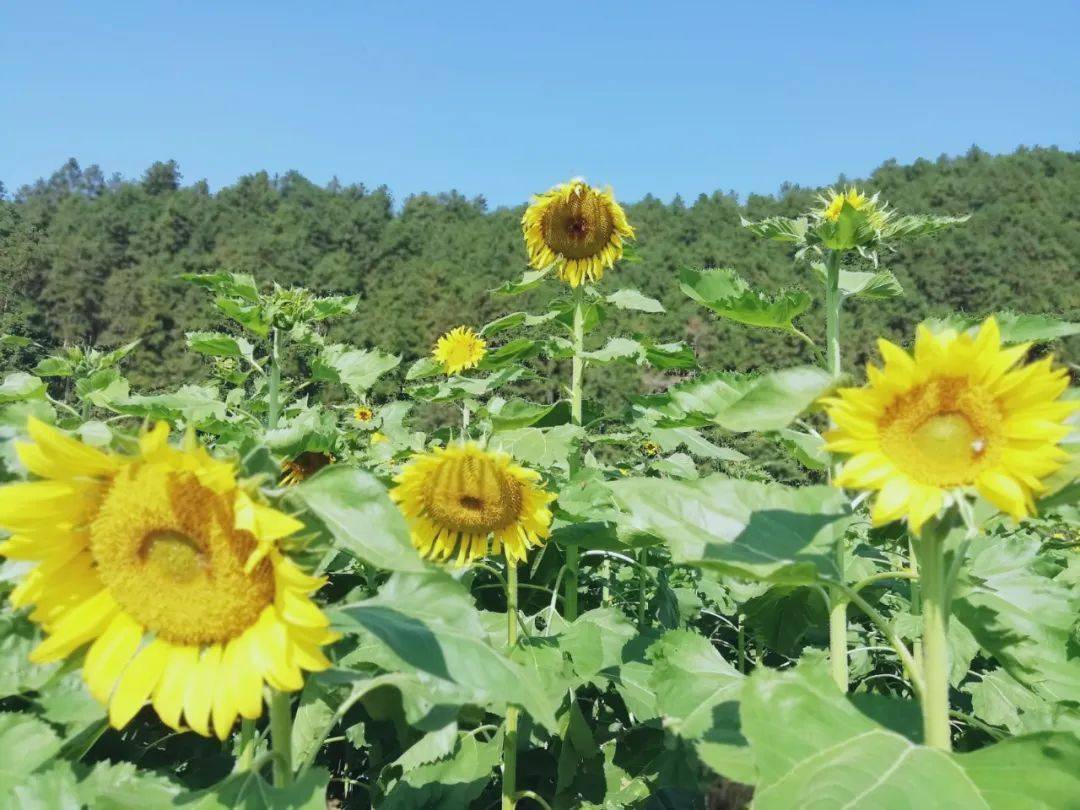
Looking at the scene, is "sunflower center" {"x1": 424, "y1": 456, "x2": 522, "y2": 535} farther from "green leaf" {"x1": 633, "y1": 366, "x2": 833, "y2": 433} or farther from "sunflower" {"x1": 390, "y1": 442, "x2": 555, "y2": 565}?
"green leaf" {"x1": 633, "y1": 366, "x2": 833, "y2": 433}

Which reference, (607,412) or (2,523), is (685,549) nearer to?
(2,523)

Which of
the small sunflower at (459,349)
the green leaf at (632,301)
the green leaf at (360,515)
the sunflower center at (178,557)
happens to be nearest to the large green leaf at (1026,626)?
the green leaf at (360,515)

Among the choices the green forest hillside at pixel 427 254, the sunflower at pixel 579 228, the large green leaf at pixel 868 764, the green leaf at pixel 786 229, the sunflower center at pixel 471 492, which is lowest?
the large green leaf at pixel 868 764

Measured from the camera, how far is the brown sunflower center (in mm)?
3520

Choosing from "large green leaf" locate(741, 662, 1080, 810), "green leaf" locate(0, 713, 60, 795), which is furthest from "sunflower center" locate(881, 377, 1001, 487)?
"green leaf" locate(0, 713, 60, 795)

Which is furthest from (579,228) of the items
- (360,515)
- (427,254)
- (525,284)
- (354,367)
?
(427,254)

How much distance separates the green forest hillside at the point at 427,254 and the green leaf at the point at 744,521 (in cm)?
2881

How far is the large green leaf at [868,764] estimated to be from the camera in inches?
36.8

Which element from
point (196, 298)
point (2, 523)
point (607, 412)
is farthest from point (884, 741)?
point (196, 298)

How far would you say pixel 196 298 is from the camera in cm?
4312

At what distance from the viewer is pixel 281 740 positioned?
1.12 metres

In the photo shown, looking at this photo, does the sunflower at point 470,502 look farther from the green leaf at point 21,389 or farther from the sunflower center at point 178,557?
the sunflower center at point 178,557

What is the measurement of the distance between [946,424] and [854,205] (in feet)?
5.37

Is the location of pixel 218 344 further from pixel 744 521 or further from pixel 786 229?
pixel 744 521
